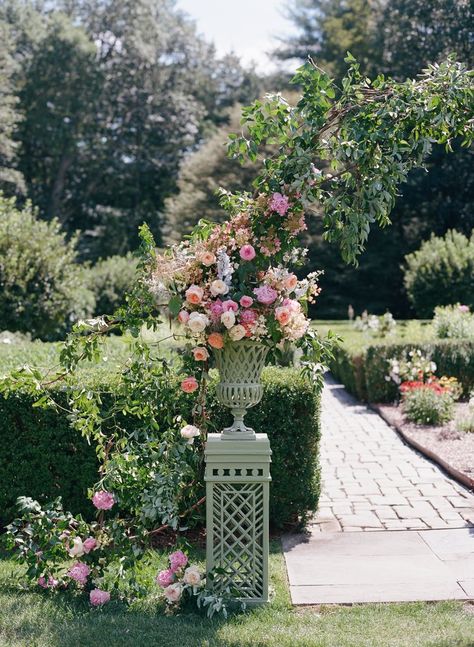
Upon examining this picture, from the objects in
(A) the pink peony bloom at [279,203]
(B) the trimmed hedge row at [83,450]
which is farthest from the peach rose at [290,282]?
(B) the trimmed hedge row at [83,450]

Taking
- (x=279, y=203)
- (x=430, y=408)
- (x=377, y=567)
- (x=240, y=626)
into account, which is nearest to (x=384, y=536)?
(x=377, y=567)

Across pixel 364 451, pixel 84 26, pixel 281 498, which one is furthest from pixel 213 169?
pixel 281 498

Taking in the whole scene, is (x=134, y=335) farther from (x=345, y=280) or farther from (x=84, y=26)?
(x=84, y=26)

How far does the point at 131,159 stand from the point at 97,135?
65.7 inches

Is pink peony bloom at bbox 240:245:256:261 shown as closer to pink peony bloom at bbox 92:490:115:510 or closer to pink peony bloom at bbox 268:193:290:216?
pink peony bloom at bbox 268:193:290:216

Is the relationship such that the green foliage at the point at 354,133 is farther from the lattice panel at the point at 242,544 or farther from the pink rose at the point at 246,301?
the lattice panel at the point at 242,544

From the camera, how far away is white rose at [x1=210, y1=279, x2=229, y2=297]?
3.96 meters

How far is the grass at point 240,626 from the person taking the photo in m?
3.64

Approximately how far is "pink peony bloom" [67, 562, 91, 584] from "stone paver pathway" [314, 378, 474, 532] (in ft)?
6.36

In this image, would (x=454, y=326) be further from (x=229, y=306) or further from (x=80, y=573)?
(x=80, y=573)

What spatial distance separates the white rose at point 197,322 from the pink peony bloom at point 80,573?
1.53m

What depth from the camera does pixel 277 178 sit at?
13.6ft

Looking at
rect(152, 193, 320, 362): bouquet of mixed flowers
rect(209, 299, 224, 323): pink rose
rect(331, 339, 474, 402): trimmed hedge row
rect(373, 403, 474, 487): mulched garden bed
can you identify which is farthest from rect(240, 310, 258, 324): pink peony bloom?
rect(331, 339, 474, 402): trimmed hedge row

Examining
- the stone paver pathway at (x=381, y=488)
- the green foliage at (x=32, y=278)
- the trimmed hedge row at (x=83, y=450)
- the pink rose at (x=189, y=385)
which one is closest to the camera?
the pink rose at (x=189, y=385)
